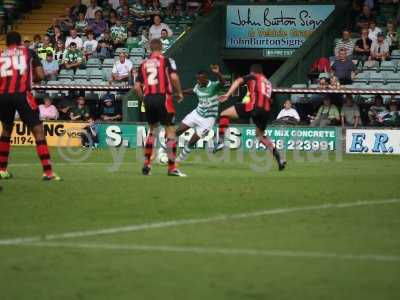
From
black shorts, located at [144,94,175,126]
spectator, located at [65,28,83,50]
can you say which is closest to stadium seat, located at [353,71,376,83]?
spectator, located at [65,28,83,50]

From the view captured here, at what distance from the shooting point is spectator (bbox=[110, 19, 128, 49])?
33125mm

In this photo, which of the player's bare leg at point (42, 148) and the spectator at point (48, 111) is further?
the spectator at point (48, 111)

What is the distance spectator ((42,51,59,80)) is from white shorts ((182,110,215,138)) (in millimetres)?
10721

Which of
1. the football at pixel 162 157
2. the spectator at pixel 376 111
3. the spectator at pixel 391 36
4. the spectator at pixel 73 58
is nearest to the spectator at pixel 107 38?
the spectator at pixel 73 58

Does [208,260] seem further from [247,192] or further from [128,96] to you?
[128,96]

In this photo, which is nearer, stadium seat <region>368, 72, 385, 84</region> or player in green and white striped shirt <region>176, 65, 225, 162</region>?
player in green and white striped shirt <region>176, 65, 225, 162</region>

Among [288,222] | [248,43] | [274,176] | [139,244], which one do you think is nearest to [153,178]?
[274,176]

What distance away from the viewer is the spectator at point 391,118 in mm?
27391

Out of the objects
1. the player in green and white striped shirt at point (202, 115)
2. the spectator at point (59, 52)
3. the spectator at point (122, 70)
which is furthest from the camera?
the spectator at point (59, 52)

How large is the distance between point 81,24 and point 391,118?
35.5 feet

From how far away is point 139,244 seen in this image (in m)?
10.5

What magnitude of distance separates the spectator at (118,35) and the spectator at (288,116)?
672 cm

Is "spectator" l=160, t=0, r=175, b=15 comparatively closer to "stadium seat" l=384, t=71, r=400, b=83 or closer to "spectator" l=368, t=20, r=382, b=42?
"spectator" l=368, t=20, r=382, b=42

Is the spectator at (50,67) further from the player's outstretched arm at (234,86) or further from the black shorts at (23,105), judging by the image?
the black shorts at (23,105)
